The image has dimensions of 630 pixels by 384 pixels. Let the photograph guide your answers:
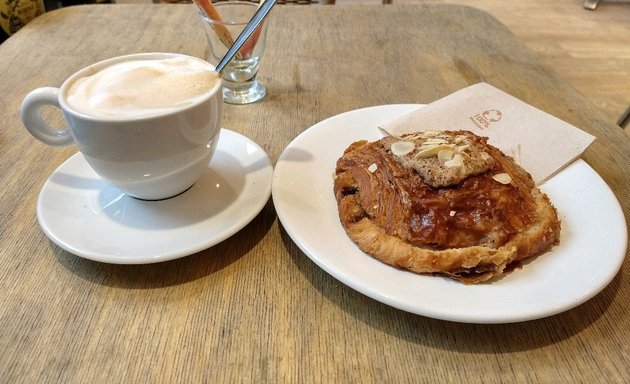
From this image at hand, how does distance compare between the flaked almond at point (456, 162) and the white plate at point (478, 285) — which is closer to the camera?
the white plate at point (478, 285)

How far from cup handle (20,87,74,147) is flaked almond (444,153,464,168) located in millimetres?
522

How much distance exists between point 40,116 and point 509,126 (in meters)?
0.76

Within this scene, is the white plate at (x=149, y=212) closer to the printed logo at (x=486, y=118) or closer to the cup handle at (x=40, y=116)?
the cup handle at (x=40, y=116)

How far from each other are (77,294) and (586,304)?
0.62 meters

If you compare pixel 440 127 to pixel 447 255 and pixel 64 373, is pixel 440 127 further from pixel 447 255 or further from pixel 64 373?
pixel 64 373

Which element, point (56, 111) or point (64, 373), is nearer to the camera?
point (64, 373)

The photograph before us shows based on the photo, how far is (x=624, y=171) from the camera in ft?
2.79

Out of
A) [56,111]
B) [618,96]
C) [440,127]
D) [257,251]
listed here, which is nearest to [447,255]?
[257,251]

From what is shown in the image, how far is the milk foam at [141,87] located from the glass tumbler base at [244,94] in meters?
0.33

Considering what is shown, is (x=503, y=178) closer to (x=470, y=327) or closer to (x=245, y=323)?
(x=470, y=327)

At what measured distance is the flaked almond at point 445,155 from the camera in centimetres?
66

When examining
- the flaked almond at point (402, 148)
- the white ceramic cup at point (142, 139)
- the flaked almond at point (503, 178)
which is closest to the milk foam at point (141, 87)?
Answer: the white ceramic cup at point (142, 139)

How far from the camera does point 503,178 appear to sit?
26.3 inches

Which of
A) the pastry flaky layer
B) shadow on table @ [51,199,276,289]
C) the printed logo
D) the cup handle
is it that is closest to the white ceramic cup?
the cup handle
